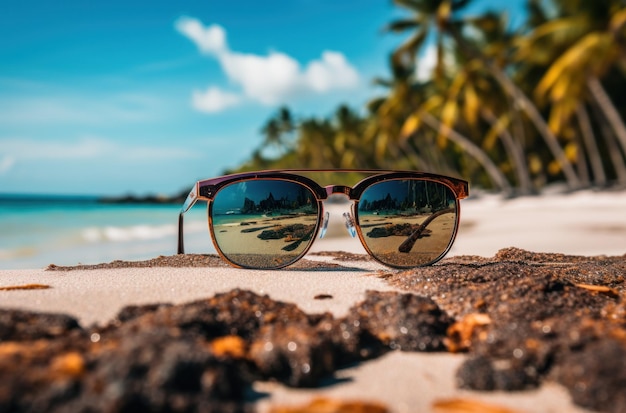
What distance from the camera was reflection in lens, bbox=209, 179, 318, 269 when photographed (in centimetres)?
334

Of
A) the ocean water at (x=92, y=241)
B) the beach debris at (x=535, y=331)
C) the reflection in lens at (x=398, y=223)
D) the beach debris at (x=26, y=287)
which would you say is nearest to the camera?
the beach debris at (x=535, y=331)

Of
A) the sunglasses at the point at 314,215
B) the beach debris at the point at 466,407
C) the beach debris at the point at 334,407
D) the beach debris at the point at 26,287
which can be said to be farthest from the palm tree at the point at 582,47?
the beach debris at the point at 334,407

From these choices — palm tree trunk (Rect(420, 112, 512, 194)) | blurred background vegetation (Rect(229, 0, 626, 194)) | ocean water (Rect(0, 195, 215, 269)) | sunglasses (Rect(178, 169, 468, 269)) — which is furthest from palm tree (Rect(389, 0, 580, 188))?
sunglasses (Rect(178, 169, 468, 269))

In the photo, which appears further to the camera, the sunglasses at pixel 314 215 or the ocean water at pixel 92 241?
the ocean water at pixel 92 241

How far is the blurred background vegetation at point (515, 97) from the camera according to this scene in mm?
21047

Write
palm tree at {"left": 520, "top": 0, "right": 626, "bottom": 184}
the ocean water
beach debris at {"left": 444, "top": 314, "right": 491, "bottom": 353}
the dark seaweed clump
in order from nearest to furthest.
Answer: the dark seaweed clump < beach debris at {"left": 444, "top": 314, "right": 491, "bottom": 353} < the ocean water < palm tree at {"left": 520, "top": 0, "right": 626, "bottom": 184}

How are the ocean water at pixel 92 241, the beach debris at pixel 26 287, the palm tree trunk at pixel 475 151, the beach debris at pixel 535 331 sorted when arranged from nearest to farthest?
1. the beach debris at pixel 535 331
2. the beach debris at pixel 26 287
3. the ocean water at pixel 92 241
4. the palm tree trunk at pixel 475 151

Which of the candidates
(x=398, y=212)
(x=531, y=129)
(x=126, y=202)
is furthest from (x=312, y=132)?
(x=398, y=212)

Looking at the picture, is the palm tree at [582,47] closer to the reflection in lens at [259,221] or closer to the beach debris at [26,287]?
the reflection in lens at [259,221]

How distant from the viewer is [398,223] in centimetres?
350

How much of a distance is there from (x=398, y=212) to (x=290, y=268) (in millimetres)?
802

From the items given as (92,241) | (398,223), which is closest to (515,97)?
(92,241)

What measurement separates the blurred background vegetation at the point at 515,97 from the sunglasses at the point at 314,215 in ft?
61.5

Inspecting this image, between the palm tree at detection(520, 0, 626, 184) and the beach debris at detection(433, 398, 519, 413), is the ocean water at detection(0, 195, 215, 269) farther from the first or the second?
the palm tree at detection(520, 0, 626, 184)
